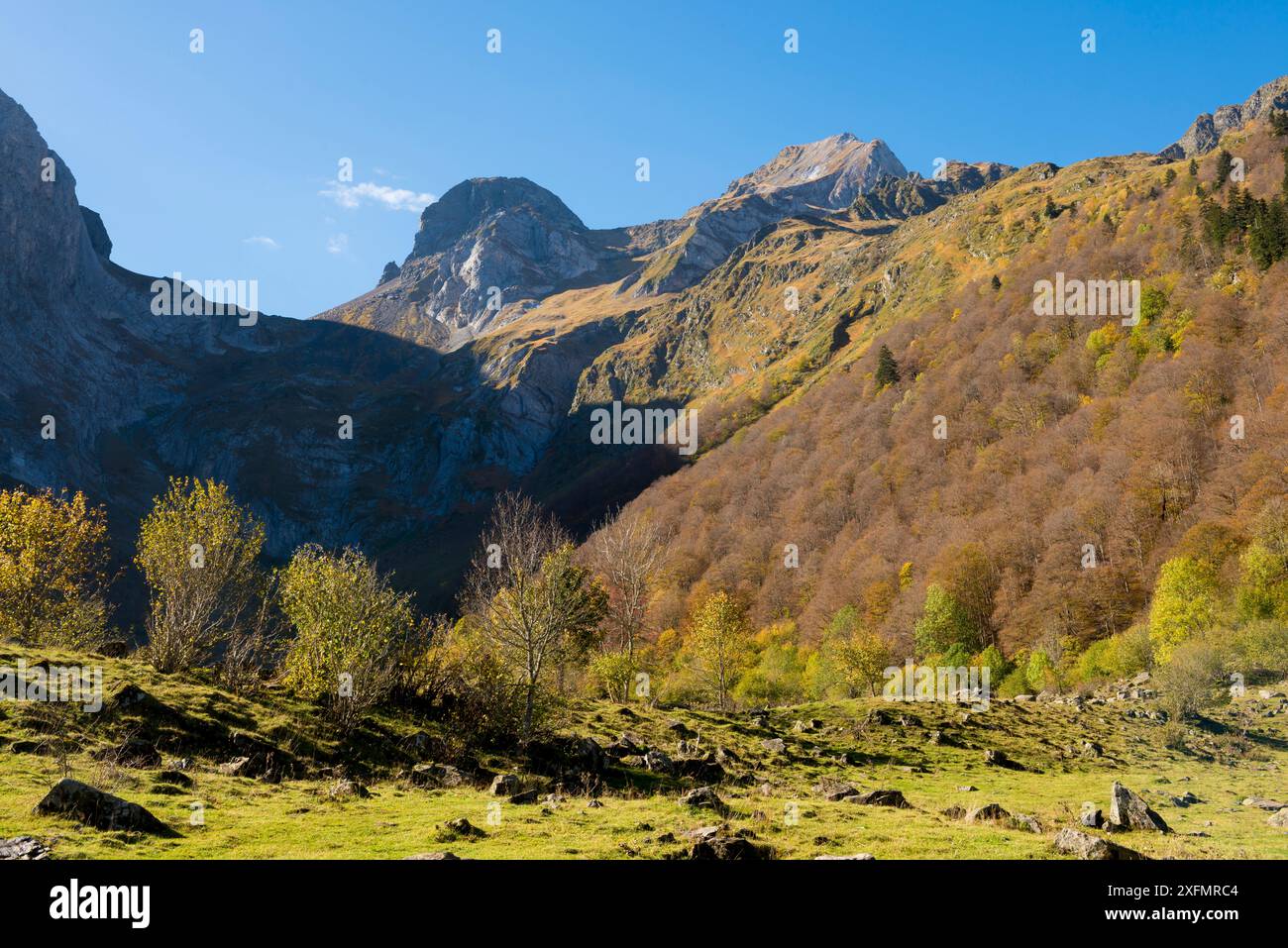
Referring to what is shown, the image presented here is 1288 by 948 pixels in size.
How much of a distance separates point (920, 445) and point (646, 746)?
125358 millimetres

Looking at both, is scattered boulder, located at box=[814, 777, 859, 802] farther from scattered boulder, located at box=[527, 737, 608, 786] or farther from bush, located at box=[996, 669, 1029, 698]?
bush, located at box=[996, 669, 1029, 698]

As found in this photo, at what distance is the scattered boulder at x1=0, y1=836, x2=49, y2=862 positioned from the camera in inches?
444

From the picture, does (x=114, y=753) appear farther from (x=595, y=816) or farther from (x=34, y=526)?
(x=34, y=526)

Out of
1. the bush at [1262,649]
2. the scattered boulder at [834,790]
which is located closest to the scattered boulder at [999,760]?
the scattered boulder at [834,790]

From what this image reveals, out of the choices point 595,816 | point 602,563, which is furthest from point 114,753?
point 602,563

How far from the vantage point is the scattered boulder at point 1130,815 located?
1831 cm

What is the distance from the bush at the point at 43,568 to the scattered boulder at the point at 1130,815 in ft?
164

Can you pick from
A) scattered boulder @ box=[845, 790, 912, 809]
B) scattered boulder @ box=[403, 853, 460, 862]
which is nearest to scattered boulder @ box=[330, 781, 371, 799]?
scattered boulder @ box=[403, 853, 460, 862]

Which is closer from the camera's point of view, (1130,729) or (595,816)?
(595,816)

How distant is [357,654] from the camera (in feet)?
89.4

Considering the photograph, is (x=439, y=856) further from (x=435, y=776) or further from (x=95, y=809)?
(x=435, y=776)

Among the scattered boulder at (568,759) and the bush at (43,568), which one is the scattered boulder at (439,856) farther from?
the bush at (43,568)

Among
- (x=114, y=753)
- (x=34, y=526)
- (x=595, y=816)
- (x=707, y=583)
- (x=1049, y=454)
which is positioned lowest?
(x=707, y=583)

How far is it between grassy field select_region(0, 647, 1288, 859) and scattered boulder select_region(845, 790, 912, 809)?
0.66 metres
